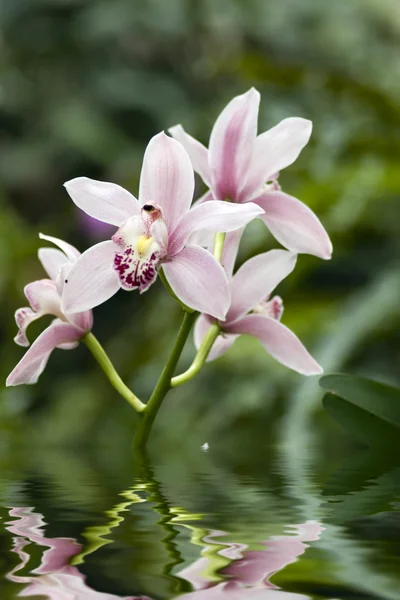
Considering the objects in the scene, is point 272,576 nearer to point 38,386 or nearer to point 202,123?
point 38,386

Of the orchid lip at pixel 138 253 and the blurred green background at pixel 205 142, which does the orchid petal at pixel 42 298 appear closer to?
the orchid lip at pixel 138 253

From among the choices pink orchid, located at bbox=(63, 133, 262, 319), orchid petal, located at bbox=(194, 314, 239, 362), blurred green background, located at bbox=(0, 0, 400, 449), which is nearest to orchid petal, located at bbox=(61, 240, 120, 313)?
pink orchid, located at bbox=(63, 133, 262, 319)

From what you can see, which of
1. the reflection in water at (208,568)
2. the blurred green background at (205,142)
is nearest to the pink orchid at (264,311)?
the reflection in water at (208,568)

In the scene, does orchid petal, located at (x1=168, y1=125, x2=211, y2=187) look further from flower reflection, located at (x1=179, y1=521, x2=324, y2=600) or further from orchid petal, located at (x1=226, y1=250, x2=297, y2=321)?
flower reflection, located at (x1=179, y1=521, x2=324, y2=600)

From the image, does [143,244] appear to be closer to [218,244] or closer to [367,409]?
[218,244]

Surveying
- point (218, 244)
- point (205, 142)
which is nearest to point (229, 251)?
point (218, 244)

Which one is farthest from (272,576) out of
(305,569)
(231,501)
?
(231,501)
